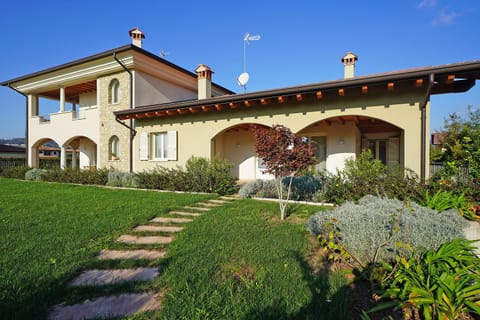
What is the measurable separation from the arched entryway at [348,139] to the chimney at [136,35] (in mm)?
10093

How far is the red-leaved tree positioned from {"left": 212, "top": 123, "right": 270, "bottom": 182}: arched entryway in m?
6.70

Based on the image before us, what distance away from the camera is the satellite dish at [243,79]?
12.6 m

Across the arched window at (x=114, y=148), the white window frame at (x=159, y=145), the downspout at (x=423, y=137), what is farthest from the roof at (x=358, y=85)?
the arched window at (x=114, y=148)

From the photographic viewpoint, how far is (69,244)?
3377mm

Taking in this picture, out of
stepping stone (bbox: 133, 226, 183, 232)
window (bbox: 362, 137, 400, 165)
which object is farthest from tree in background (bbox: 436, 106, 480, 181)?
stepping stone (bbox: 133, 226, 183, 232)

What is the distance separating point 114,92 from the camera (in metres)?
12.6

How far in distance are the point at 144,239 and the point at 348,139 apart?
344 inches

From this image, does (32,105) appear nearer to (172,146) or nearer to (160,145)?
(160,145)

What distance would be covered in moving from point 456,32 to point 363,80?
6.77 m

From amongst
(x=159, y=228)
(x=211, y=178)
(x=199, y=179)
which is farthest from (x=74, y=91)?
(x=159, y=228)

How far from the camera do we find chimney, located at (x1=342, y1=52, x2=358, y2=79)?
992 centimetres

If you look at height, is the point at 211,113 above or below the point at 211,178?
above

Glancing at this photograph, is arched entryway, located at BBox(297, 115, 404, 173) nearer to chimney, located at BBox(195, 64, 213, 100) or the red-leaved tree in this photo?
the red-leaved tree

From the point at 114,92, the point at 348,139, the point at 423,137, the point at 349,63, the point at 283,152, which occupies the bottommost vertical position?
the point at 283,152
